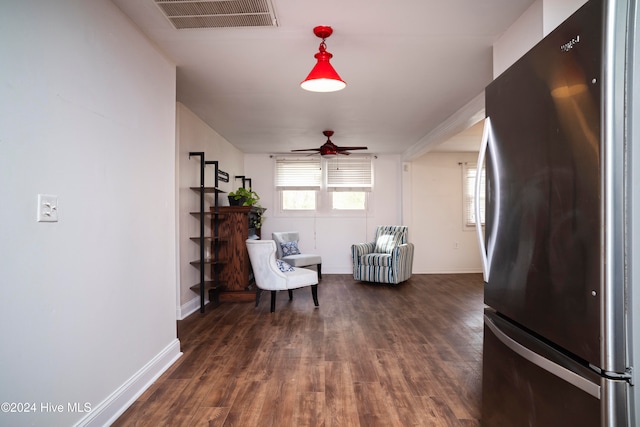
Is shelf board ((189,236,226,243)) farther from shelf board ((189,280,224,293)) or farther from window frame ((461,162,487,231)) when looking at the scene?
window frame ((461,162,487,231))

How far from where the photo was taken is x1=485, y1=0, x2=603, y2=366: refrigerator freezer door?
1.06 metres

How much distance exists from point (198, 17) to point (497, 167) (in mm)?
1961

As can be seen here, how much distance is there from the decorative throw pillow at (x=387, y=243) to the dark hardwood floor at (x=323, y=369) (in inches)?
71.7

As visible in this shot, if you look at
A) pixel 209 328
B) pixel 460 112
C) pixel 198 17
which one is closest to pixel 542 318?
pixel 198 17

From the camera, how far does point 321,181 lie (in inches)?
297

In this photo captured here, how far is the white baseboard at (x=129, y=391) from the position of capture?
1.90 metres

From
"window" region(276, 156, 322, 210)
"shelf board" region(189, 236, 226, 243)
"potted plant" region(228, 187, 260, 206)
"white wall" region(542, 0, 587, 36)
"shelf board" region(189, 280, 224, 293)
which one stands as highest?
"white wall" region(542, 0, 587, 36)

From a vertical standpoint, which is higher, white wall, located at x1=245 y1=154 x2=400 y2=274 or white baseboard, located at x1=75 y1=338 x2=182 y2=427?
white wall, located at x1=245 y1=154 x2=400 y2=274

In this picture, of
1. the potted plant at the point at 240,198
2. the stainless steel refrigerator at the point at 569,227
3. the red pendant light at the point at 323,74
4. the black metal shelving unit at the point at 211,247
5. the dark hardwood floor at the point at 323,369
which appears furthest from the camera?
the potted plant at the point at 240,198

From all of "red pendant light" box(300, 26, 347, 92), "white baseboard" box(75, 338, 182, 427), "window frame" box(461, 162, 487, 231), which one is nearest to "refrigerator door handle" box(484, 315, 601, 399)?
"red pendant light" box(300, 26, 347, 92)

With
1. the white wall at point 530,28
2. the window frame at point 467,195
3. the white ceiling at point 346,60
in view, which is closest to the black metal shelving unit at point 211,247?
the white ceiling at point 346,60

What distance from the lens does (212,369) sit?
107 inches

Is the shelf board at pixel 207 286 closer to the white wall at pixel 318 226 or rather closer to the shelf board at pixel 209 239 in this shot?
the shelf board at pixel 209 239

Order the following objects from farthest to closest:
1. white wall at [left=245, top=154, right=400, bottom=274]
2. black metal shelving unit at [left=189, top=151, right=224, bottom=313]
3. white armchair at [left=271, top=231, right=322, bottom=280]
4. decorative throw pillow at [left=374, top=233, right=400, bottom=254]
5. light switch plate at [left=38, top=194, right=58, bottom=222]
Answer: white wall at [left=245, top=154, right=400, bottom=274], decorative throw pillow at [left=374, top=233, right=400, bottom=254], white armchair at [left=271, top=231, right=322, bottom=280], black metal shelving unit at [left=189, top=151, right=224, bottom=313], light switch plate at [left=38, top=194, right=58, bottom=222]
